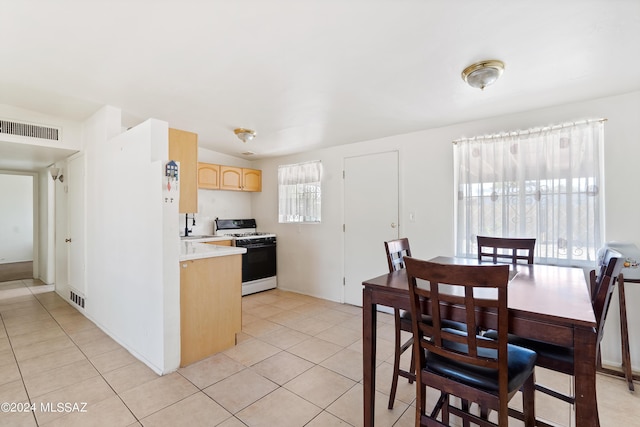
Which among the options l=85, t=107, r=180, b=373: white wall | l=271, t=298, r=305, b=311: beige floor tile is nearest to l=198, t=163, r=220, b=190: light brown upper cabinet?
l=85, t=107, r=180, b=373: white wall

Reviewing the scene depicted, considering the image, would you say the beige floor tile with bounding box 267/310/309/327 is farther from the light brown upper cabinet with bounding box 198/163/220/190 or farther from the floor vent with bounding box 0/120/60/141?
the floor vent with bounding box 0/120/60/141

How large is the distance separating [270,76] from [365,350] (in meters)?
1.99

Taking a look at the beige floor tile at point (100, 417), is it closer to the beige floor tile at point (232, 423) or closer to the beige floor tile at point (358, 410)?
the beige floor tile at point (232, 423)

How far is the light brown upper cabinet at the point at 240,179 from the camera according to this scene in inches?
184

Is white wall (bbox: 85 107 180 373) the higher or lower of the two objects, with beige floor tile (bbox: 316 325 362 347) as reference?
higher

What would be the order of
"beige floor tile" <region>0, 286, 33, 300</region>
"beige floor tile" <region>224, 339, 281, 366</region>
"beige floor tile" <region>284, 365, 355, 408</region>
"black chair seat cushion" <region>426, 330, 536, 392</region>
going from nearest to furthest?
"black chair seat cushion" <region>426, 330, 536, 392</region> → "beige floor tile" <region>284, 365, 355, 408</region> → "beige floor tile" <region>224, 339, 281, 366</region> → "beige floor tile" <region>0, 286, 33, 300</region>

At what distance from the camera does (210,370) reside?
2367 mm

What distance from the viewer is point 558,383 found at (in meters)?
2.20

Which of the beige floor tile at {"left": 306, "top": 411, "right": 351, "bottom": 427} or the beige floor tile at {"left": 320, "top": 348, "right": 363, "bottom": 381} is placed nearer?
the beige floor tile at {"left": 306, "top": 411, "right": 351, "bottom": 427}

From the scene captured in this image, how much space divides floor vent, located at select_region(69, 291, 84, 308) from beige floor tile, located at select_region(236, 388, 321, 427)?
3.03 m

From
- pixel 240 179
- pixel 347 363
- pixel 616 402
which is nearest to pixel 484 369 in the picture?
pixel 347 363

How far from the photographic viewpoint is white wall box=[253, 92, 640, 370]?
2.34 metres

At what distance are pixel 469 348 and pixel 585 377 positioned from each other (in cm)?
41

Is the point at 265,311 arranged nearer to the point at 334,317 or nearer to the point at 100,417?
the point at 334,317
